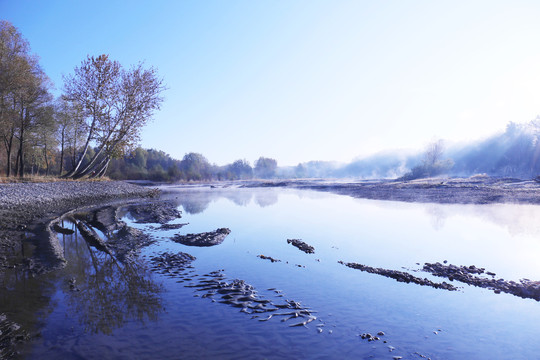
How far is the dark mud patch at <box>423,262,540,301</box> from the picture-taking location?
6.61m

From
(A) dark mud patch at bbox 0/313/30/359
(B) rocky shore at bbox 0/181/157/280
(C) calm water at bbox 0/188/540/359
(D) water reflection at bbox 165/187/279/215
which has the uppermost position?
(B) rocky shore at bbox 0/181/157/280

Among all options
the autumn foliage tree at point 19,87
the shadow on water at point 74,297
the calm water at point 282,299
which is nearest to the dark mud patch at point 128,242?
the calm water at point 282,299

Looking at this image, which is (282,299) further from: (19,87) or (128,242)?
(19,87)

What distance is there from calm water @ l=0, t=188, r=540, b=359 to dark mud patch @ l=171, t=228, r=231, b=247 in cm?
58

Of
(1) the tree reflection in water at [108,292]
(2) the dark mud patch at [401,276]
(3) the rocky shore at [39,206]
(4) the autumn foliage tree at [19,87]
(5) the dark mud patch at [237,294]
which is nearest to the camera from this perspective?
(1) the tree reflection in water at [108,292]

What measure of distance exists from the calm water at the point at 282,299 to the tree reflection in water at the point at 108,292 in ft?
0.09

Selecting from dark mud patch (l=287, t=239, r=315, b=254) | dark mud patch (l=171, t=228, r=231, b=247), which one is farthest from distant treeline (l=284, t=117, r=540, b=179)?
dark mud patch (l=171, t=228, r=231, b=247)

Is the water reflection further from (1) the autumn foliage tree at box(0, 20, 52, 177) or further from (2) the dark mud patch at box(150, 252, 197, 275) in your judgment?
(1) the autumn foliage tree at box(0, 20, 52, 177)

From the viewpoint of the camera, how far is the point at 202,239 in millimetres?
11781

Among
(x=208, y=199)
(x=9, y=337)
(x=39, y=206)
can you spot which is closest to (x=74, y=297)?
(x=9, y=337)

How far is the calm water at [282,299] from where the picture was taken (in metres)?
4.41

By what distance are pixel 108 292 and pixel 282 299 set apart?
12.0 ft

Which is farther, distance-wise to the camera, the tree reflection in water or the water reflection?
the water reflection

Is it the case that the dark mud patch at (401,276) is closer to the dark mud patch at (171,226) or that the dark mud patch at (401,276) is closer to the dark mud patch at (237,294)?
the dark mud patch at (237,294)
